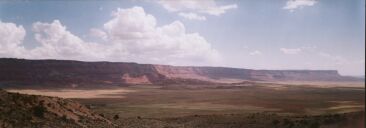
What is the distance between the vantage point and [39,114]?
2583 cm

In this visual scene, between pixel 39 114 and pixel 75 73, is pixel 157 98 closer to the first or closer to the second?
pixel 39 114

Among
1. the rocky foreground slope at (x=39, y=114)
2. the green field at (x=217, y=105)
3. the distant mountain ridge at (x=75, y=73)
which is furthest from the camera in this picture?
the distant mountain ridge at (x=75, y=73)

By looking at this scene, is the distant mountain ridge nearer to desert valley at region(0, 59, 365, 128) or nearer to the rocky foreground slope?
desert valley at region(0, 59, 365, 128)

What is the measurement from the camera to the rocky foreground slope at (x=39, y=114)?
24.4 metres

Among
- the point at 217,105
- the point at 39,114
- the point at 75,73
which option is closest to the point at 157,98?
the point at 217,105

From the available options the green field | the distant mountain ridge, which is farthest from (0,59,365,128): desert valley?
the distant mountain ridge

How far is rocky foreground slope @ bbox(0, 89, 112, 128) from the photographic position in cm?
2442

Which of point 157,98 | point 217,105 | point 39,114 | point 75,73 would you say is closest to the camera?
point 39,114

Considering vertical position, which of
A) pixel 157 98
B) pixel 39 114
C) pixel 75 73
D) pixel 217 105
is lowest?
pixel 217 105

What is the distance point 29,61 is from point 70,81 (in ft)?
58.9

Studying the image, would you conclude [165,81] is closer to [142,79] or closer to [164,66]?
[142,79]

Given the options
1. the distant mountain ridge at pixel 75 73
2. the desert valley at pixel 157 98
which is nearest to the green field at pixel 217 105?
the desert valley at pixel 157 98

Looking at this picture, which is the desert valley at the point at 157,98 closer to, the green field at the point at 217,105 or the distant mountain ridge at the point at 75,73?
the green field at the point at 217,105

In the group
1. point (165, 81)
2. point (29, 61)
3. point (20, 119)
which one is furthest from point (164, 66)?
point (20, 119)
